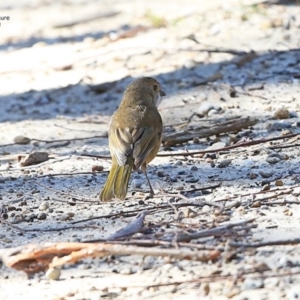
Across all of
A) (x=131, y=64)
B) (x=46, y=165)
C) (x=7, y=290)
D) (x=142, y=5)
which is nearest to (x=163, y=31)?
(x=131, y=64)

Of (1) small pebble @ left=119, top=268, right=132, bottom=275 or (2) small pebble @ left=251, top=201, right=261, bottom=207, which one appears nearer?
(1) small pebble @ left=119, top=268, right=132, bottom=275

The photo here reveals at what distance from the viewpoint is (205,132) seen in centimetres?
791

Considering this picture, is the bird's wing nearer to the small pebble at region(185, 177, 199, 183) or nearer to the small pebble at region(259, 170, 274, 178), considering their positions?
the small pebble at region(185, 177, 199, 183)

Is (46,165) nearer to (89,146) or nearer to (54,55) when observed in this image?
(89,146)

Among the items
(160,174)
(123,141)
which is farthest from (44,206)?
(160,174)

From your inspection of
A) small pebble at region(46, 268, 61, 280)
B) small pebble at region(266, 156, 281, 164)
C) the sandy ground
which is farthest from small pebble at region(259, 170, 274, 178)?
small pebble at region(46, 268, 61, 280)

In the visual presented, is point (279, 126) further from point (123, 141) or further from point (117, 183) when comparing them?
point (117, 183)

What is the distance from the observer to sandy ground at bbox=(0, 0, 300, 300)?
461 cm

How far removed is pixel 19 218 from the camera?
6.03 m

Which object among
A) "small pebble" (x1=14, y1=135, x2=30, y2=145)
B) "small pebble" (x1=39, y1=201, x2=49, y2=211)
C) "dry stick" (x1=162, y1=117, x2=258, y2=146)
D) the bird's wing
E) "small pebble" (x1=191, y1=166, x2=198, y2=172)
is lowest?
"small pebble" (x1=14, y1=135, x2=30, y2=145)

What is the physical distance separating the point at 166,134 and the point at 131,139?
1637 mm

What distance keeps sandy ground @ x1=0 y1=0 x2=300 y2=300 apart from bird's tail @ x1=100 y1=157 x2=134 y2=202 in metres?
0.11

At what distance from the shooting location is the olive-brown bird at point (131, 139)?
6156mm

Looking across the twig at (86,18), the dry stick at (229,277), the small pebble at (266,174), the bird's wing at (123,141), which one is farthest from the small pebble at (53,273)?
the twig at (86,18)
